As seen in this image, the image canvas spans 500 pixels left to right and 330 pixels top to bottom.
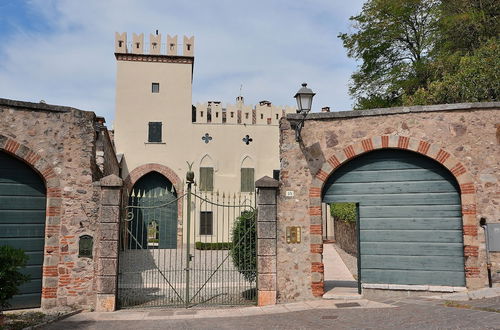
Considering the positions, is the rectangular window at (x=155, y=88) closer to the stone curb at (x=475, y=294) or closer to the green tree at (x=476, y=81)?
the green tree at (x=476, y=81)

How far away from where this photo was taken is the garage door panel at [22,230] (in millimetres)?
8016

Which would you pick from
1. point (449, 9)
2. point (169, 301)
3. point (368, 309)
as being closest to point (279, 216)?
point (368, 309)

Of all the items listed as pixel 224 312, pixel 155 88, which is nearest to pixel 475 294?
pixel 224 312

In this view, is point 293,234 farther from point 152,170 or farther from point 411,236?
point 152,170

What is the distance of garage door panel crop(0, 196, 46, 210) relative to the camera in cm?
806

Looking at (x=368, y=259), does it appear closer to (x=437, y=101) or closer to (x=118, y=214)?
(x=118, y=214)

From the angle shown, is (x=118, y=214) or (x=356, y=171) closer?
(x=118, y=214)

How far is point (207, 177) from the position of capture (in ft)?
70.4

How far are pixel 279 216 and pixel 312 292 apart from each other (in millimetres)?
1667

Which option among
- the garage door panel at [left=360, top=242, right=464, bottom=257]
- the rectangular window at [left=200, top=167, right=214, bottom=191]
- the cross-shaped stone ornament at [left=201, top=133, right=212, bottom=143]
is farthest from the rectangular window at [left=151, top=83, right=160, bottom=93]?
the garage door panel at [left=360, top=242, right=464, bottom=257]

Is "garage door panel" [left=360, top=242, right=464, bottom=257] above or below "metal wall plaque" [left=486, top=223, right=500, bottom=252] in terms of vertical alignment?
below

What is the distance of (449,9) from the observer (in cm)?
1792

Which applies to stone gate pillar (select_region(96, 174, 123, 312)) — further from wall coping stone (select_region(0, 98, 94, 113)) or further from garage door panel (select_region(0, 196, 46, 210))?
wall coping stone (select_region(0, 98, 94, 113))

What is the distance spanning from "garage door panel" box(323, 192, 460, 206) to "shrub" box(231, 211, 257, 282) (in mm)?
1698
